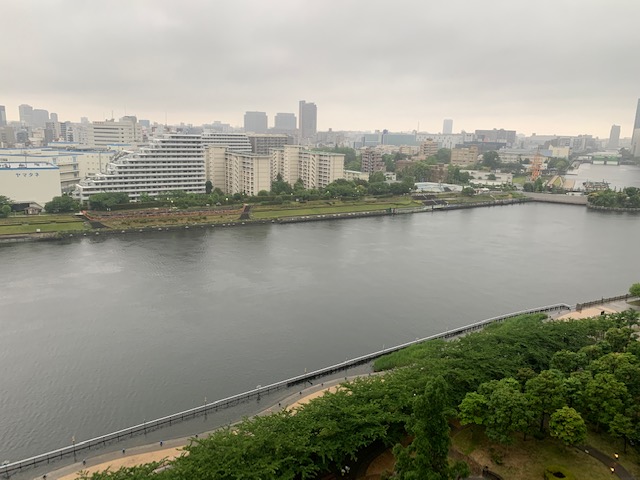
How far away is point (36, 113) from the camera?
117812 mm

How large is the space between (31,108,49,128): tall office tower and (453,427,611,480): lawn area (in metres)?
132

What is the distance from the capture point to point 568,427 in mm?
6961

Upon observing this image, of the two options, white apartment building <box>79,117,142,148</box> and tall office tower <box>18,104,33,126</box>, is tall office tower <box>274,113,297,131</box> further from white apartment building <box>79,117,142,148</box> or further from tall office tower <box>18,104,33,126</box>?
white apartment building <box>79,117,142,148</box>

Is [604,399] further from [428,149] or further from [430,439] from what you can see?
[428,149]

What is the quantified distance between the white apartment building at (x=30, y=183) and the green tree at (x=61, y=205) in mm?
2100

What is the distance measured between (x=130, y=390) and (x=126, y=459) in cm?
261

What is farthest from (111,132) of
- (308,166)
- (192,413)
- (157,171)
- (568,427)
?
(568,427)

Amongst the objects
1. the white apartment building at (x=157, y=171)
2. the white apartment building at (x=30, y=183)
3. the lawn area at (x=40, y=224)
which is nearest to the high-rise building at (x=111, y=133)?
the white apartment building at (x=157, y=171)

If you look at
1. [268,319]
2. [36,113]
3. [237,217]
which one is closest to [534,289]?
[268,319]

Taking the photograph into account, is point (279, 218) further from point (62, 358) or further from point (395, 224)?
point (62, 358)

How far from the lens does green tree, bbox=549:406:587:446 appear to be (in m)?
6.94

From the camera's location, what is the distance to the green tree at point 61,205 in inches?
1024

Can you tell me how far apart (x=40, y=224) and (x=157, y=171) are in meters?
8.57

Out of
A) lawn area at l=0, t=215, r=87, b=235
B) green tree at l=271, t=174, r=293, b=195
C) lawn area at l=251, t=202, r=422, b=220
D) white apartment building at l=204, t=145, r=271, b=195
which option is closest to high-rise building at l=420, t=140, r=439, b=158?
lawn area at l=251, t=202, r=422, b=220
